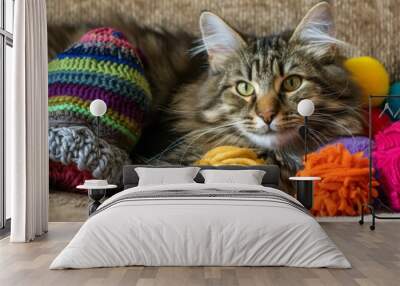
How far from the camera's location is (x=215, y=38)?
6.57m

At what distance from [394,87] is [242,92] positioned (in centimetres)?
168

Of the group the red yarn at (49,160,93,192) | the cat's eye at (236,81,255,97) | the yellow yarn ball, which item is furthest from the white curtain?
the yellow yarn ball

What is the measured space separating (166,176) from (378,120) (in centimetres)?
245

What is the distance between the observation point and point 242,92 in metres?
6.38

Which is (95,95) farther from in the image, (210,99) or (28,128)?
(28,128)

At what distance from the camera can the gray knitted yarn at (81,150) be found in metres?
6.23

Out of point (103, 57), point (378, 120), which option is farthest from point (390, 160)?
point (103, 57)

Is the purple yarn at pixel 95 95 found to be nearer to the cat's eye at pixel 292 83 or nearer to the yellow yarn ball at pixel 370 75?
the cat's eye at pixel 292 83

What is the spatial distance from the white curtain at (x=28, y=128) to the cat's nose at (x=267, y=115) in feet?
7.41

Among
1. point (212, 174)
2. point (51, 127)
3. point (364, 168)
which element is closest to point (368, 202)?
point (364, 168)

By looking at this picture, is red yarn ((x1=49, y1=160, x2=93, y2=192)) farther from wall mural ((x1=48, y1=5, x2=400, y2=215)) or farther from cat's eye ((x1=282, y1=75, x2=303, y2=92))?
cat's eye ((x1=282, y1=75, x2=303, y2=92))

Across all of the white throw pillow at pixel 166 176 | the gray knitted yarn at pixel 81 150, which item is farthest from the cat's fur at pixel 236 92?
the white throw pillow at pixel 166 176

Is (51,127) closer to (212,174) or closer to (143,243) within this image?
(212,174)

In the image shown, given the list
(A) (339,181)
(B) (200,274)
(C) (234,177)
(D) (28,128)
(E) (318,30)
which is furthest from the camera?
(E) (318,30)
